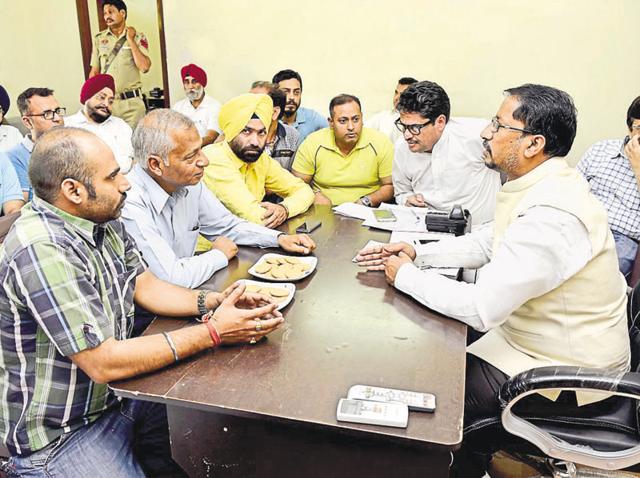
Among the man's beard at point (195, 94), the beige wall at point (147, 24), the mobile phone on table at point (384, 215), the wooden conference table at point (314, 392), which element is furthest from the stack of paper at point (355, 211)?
the beige wall at point (147, 24)

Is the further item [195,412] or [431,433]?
[195,412]

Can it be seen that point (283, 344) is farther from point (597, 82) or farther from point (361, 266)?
point (597, 82)

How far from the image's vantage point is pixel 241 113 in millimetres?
2570

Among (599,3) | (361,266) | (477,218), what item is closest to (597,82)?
(599,3)

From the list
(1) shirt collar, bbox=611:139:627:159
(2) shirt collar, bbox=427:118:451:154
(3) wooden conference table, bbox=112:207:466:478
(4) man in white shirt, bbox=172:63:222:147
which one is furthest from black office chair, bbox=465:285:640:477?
(4) man in white shirt, bbox=172:63:222:147

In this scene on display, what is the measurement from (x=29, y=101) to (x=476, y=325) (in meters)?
3.39

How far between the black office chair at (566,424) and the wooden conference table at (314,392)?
0.22 m

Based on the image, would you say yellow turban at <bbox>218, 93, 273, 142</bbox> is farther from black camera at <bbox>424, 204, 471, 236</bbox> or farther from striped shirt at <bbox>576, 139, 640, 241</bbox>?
striped shirt at <bbox>576, 139, 640, 241</bbox>

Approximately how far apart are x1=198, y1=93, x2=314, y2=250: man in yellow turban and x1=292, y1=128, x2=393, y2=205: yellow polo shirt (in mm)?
600

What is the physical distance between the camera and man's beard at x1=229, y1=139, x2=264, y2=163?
258cm

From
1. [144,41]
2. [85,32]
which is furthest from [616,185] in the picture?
[144,41]

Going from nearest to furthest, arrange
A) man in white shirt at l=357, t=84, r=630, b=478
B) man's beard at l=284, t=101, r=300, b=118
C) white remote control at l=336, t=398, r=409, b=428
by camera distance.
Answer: white remote control at l=336, t=398, r=409, b=428 < man in white shirt at l=357, t=84, r=630, b=478 < man's beard at l=284, t=101, r=300, b=118

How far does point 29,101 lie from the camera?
3.61m

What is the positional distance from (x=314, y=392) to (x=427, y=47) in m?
3.60
